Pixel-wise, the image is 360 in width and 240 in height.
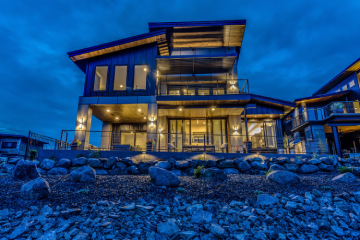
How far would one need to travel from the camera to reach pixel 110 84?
43.2 feet

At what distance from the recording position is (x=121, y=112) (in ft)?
46.2

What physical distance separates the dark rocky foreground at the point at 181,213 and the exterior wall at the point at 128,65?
8.08m

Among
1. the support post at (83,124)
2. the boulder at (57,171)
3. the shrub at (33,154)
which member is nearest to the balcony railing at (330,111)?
the support post at (83,124)

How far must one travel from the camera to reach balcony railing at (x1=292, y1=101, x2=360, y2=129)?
14.2m

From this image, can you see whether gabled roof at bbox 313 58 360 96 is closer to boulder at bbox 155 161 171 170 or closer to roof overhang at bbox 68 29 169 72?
roof overhang at bbox 68 29 169 72

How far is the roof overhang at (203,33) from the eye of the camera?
539 inches

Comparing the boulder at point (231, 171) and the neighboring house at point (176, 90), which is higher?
the neighboring house at point (176, 90)

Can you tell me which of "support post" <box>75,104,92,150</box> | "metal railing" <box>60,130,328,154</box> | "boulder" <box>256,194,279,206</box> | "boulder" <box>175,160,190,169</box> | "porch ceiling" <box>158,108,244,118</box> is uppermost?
"porch ceiling" <box>158,108,244,118</box>

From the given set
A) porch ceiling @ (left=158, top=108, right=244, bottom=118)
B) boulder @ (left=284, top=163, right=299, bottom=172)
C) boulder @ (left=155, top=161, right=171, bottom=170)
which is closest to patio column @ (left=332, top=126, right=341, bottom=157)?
porch ceiling @ (left=158, top=108, right=244, bottom=118)

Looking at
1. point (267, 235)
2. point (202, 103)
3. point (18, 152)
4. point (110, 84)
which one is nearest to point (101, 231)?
point (267, 235)

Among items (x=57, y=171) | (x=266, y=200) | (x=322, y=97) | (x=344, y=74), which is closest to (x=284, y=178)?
(x=266, y=200)

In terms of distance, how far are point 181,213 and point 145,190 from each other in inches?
59.2

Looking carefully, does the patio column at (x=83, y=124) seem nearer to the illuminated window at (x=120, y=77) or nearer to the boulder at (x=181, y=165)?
the illuminated window at (x=120, y=77)

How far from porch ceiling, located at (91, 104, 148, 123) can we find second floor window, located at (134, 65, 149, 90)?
1.33 m
